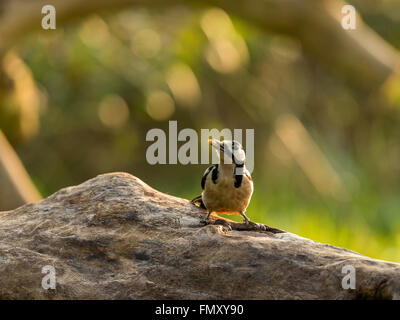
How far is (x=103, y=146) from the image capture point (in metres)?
9.53

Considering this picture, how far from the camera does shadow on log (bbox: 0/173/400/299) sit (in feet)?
8.98

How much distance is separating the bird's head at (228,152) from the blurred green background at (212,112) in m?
3.22

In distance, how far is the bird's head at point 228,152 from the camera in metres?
3.20

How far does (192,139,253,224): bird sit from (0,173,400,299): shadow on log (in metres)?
0.13

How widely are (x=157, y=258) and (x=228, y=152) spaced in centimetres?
63

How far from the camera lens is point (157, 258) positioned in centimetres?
295
